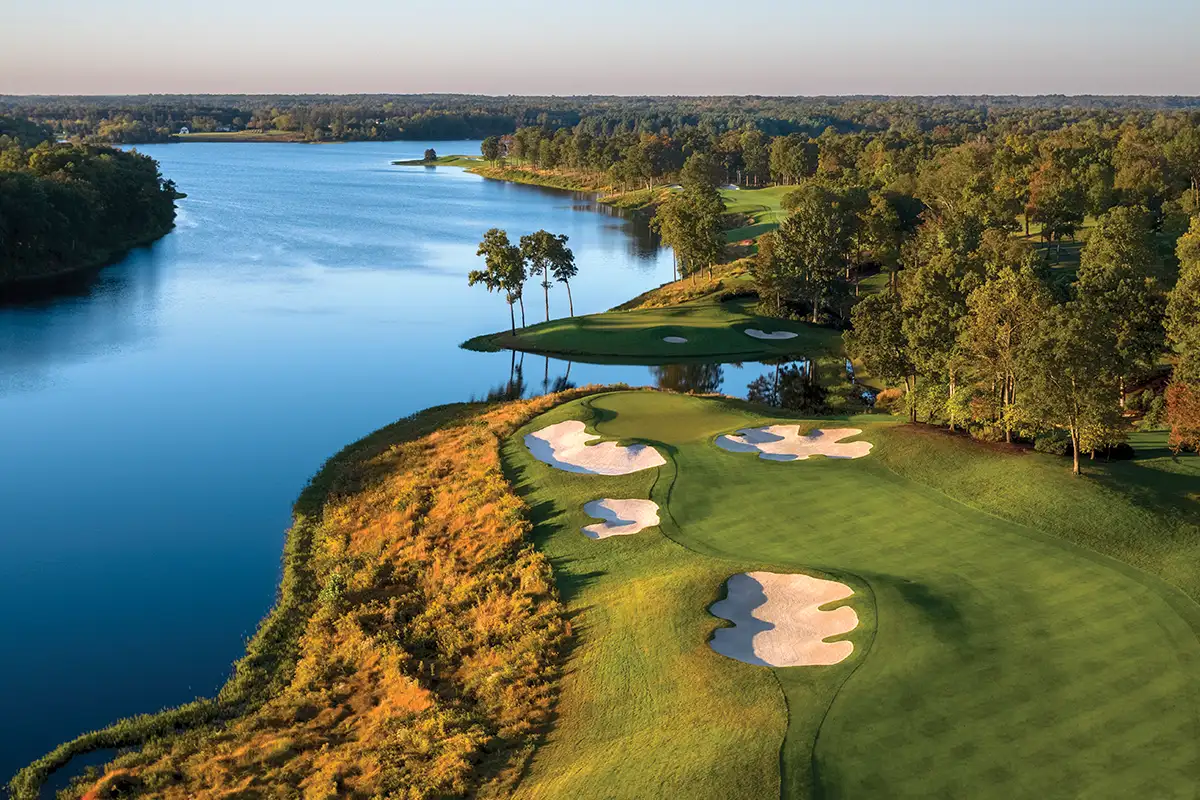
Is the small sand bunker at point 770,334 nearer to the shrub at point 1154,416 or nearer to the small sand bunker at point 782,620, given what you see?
the shrub at point 1154,416

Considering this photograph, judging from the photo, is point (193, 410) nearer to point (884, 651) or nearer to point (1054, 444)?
point (884, 651)

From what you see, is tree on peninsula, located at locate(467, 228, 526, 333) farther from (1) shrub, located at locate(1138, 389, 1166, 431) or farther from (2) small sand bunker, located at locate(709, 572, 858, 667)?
(2) small sand bunker, located at locate(709, 572, 858, 667)

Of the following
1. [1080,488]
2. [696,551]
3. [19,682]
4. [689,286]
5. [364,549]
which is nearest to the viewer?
[19,682]

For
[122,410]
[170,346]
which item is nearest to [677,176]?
[170,346]

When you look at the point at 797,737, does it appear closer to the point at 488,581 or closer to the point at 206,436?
the point at 488,581

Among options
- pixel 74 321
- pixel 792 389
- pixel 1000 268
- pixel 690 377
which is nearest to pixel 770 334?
pixel 690 377

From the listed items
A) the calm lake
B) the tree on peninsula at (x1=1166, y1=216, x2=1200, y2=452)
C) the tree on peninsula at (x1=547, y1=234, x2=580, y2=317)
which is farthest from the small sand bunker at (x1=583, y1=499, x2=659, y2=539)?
the tree on peninsula at (x1=547, y1=234, x2=580, y2=317)

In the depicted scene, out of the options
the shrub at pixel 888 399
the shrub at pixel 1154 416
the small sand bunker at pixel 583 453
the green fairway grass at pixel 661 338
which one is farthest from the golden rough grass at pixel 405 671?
the green fairway grass at pixel 661 338
